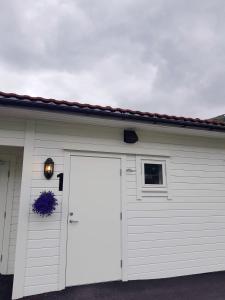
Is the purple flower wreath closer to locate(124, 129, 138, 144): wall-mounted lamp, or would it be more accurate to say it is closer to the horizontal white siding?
the horizontal white siding

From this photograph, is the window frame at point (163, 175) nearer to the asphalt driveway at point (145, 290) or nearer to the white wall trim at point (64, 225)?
the white wall trim at point (64, 225)

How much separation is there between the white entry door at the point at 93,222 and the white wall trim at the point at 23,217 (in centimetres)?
67

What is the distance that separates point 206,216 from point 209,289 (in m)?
1.36

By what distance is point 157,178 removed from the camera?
4328mm

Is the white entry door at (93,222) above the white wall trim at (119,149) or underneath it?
underneath

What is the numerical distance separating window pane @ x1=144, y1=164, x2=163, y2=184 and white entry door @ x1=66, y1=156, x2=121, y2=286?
2.00ft

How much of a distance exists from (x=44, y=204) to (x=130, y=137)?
1897mm

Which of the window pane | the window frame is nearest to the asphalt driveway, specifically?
the window frame

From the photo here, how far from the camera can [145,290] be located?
338 cm

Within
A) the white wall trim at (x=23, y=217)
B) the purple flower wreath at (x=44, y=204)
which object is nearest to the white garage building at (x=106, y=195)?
the white wall trim at (x=23, y=217)

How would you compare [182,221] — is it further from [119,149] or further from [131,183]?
[119,149]

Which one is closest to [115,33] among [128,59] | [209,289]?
[128,59]

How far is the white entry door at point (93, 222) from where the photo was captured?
355cm

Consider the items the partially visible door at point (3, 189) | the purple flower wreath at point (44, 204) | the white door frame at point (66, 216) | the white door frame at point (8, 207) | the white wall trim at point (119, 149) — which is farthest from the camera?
the partially visible door at point (3, 189)
